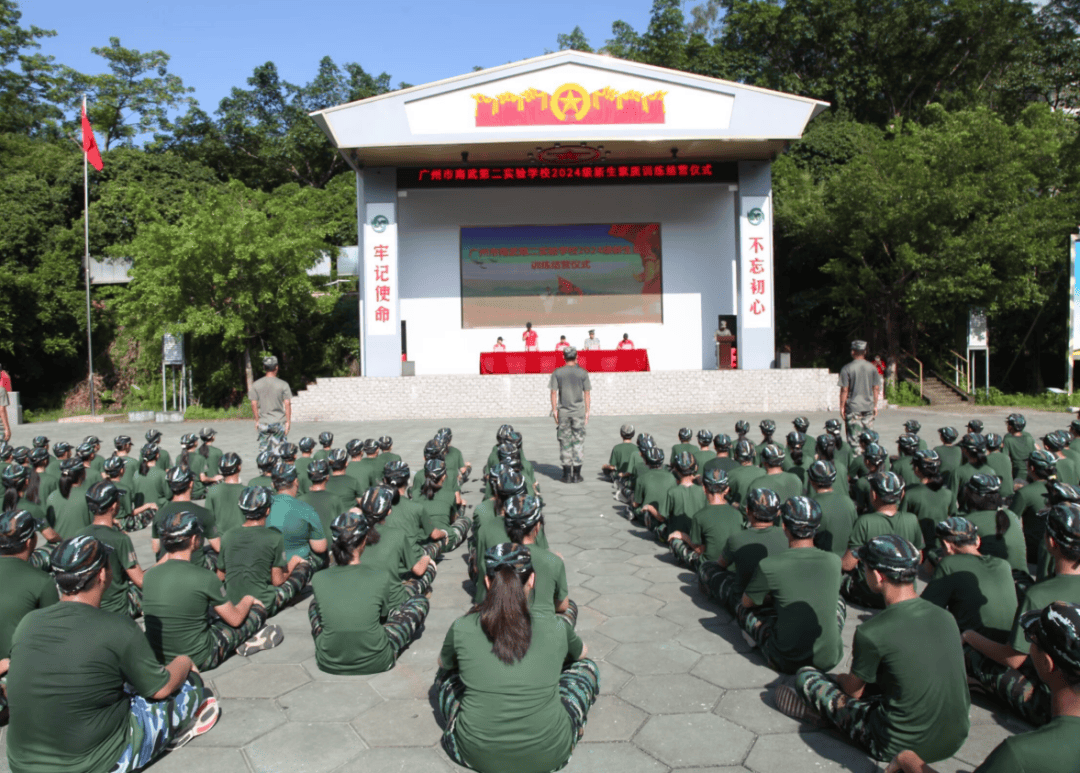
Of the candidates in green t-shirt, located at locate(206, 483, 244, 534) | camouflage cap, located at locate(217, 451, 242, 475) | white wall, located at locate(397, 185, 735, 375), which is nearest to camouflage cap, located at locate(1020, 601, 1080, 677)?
green t-shirt, located at locate(206, 483, 244, 534)

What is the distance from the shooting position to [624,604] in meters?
4.61

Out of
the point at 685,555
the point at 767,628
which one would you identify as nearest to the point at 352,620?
the point at 767,628

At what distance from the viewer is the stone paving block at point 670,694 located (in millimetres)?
3252

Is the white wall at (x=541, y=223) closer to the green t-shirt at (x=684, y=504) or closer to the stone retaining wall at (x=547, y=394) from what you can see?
the stone retaining wall at (x=547, y=394)

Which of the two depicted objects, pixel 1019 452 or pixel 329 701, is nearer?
pixel 329 701

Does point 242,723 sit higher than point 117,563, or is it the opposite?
point 117,563

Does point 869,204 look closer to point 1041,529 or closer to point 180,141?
point 1041,529

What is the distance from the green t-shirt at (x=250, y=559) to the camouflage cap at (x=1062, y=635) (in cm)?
369

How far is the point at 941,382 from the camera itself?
20.0 m

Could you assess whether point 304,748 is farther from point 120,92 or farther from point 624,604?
point 120,92

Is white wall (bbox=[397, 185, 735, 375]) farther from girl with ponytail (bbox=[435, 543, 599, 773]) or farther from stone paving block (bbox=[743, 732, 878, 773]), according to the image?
girl with ponytail (bbox=[435, 543, 599, 773])

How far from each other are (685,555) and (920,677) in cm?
266

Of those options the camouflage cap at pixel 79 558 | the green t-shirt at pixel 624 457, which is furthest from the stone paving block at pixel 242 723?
the green t-shirt at pixel 624 457

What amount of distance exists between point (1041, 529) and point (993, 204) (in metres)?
15.2
